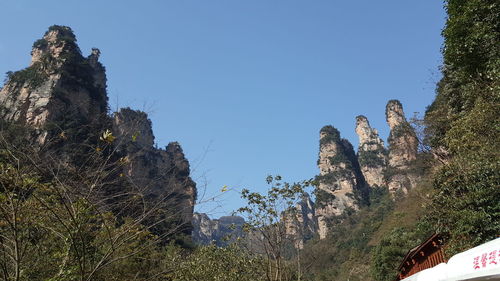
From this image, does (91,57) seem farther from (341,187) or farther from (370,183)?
(370,183)

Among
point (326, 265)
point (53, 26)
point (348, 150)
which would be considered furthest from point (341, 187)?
point (53, 26)

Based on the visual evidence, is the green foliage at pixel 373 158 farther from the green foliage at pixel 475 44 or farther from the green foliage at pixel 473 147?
the green foliage at pixel 473 147

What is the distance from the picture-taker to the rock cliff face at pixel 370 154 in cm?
9603

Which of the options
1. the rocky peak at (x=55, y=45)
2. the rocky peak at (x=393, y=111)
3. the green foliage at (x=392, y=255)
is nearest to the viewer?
the green foliage at (x=392, y=255)

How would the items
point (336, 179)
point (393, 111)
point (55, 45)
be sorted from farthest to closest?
point (336, 179)
point (393, 111)
point (55, 45)

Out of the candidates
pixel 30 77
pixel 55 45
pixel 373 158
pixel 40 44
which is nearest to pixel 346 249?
pixel 373 158

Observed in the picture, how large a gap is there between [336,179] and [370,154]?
1210cm

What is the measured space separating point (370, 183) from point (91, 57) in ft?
245

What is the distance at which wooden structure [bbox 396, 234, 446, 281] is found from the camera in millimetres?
13250

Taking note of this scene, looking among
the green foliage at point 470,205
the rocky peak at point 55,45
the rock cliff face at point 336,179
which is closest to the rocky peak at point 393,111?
the rock cliff face at point 336,179

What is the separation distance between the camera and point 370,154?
98.1 meters

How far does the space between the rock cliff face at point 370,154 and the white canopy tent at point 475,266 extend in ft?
312

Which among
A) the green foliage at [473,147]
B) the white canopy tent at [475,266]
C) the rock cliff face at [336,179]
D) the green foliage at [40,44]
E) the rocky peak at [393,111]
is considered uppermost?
the green foliage at [40,44]

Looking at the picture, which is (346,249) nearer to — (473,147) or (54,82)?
(54,82)
